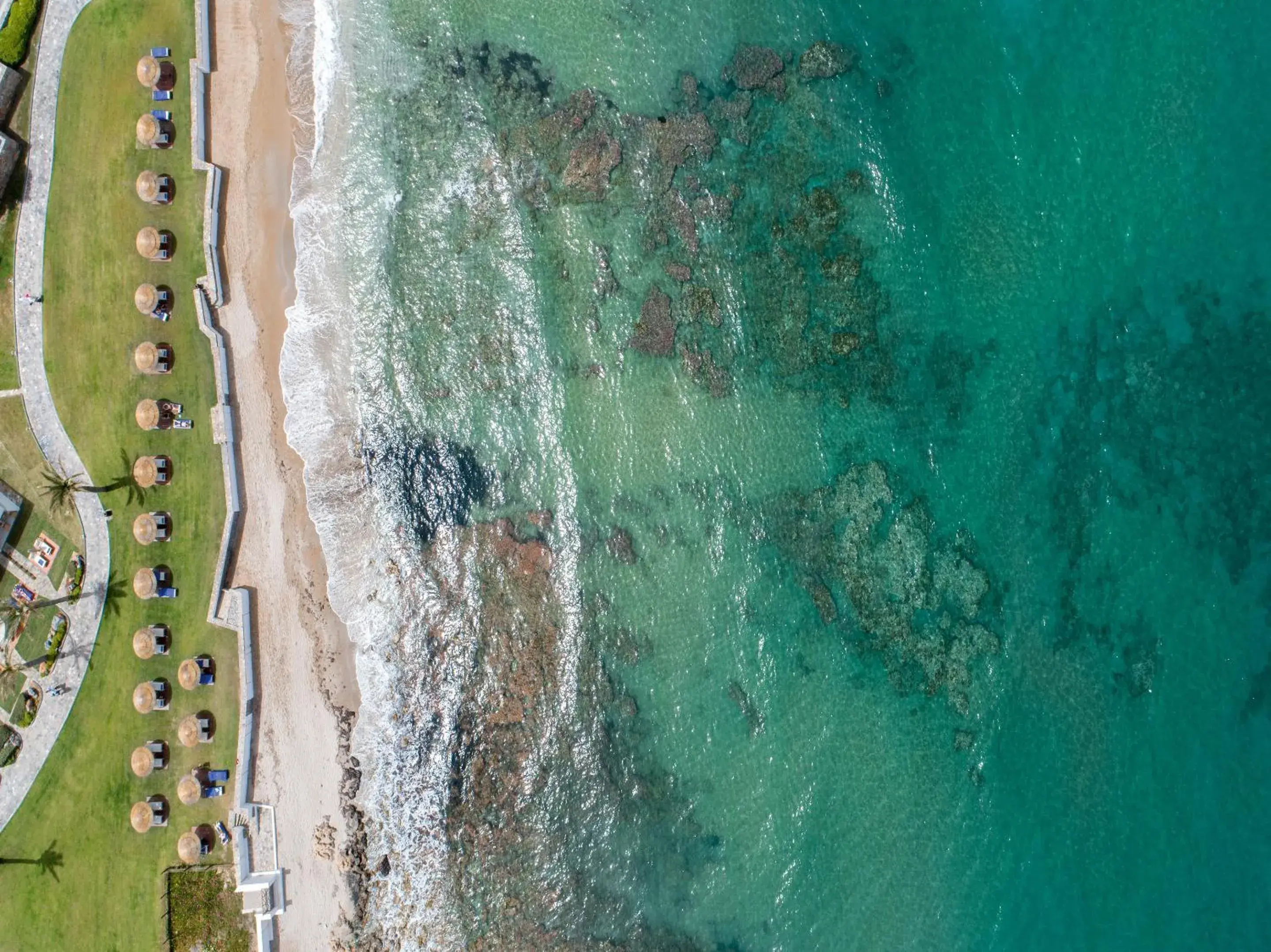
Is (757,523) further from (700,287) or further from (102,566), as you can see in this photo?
(102,566)

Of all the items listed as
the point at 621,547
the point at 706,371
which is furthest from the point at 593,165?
the point at 621,547

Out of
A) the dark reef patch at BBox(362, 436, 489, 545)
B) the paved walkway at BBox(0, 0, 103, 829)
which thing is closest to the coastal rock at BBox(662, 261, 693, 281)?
the dark reef patch at BBox(362, 436, 489, 545)

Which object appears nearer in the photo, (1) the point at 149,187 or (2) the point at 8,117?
(1) the point at 149,187

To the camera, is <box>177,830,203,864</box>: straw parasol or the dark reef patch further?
<box>177,830,203,864</box>: straw parasol

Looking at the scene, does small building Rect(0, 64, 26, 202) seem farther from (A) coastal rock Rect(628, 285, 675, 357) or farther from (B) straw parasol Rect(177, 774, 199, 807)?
(A) coastal rock Rect(628, 285, 675, 357)

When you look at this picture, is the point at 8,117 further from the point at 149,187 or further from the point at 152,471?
the point at 152,471

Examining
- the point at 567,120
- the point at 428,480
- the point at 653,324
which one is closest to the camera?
the point at 428,480

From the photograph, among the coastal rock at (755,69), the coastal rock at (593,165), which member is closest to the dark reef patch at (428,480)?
the coastal rock at (593,165)
